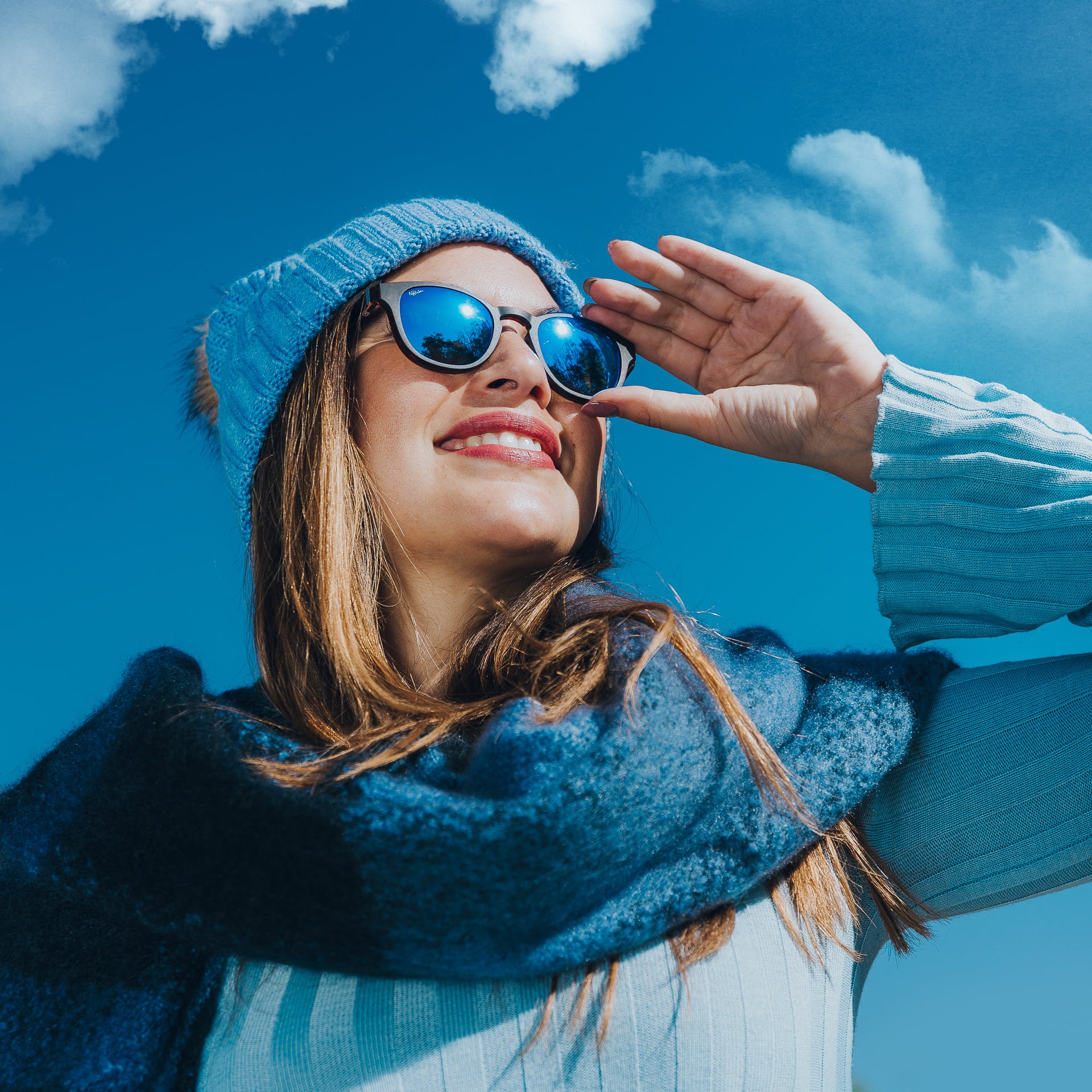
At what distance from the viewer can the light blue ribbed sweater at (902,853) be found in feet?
4.60

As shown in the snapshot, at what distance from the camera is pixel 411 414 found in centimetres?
206

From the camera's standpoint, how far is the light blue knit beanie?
87.4 inches

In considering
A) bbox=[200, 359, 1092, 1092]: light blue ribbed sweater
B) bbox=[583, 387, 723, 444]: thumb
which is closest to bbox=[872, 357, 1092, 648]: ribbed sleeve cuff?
bbox=[200, 359, 1092, 1092]: light blue ribbed sweater

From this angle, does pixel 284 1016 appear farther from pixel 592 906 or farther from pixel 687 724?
pixel 687 724

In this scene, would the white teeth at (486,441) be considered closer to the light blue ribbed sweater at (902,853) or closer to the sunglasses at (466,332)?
the sunglasses at (466,332)

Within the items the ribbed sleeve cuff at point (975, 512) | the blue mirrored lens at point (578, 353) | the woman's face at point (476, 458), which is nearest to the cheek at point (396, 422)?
the woman's face at point (476, 458)

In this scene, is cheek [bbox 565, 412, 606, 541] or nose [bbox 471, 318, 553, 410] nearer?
nose [bbox 471, 318, 553, 410]

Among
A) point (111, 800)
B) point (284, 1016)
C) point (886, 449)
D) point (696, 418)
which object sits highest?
point (696, 418)

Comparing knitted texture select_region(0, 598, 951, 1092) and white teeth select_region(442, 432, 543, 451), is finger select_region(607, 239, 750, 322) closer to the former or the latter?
white teeth select_region(442, 432, 543, 451)

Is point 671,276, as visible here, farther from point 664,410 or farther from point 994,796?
point 994,796

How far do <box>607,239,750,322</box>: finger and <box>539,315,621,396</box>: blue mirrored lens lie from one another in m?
0.21

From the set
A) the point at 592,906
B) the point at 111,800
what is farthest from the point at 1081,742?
the point at 111,800

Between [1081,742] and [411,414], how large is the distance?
1466 millimetres

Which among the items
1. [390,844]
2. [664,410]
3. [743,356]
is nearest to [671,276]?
[743,356]
